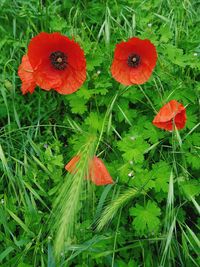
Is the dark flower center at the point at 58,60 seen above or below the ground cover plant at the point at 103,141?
above

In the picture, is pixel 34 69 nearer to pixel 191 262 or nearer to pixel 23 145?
pixel 23 145

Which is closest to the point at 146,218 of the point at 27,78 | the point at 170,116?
the point at 170,116

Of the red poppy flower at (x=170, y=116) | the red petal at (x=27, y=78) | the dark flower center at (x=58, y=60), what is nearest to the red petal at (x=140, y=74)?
the red poppy flower at (x=170, y=116)

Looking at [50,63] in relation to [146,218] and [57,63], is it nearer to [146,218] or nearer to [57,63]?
[57,63]

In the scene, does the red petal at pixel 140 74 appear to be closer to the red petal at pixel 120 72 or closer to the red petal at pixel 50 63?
the red petal at pixel 120 72

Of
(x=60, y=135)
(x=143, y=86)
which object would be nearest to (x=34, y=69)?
(x=60, y=135)

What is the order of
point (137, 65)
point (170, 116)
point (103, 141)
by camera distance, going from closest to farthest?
point (170, 116) < point (103, 141) < point (137, 65)
